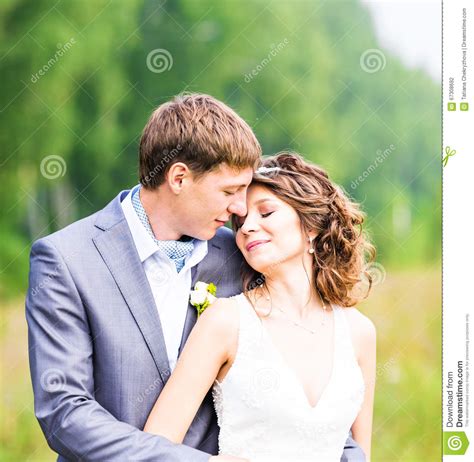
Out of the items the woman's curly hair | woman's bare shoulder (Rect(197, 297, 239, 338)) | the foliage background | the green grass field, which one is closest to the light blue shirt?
woman's bare shoulder (Rect(197, 297, 239, 338))

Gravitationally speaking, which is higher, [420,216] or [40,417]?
[420,216]

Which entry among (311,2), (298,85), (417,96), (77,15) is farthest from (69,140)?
(417,96)

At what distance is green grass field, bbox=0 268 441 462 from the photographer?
6.30 metres

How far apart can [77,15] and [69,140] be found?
1418 mm

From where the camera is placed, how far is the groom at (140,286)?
2.46m

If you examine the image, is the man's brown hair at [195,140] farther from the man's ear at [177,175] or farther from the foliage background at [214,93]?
the foliage background at [214,93]

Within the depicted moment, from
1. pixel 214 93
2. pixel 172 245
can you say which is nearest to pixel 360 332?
pixel 172 245

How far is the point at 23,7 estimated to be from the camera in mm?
8484

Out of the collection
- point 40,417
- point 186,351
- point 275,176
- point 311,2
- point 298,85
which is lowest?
point 40,417

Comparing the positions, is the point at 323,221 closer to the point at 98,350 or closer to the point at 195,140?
the point at 195,140

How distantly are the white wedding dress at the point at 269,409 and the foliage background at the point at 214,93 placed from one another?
208 inches

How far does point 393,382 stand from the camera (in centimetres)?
703

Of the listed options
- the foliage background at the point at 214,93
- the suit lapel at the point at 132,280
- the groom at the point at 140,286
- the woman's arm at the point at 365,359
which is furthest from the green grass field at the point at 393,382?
the suit lapel at the point at 132,280
